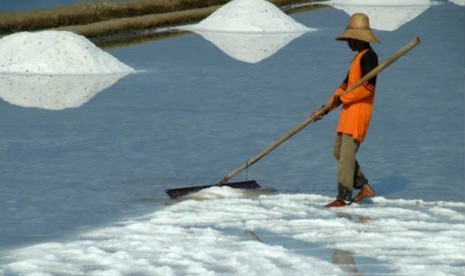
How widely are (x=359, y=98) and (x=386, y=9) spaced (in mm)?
15118

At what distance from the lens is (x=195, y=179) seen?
27.3 ft

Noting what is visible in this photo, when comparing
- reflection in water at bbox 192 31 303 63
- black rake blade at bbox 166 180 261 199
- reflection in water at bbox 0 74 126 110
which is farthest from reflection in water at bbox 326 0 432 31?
black rake blade at bbox 166 180 261 199

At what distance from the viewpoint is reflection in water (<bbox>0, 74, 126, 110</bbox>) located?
11.4 m

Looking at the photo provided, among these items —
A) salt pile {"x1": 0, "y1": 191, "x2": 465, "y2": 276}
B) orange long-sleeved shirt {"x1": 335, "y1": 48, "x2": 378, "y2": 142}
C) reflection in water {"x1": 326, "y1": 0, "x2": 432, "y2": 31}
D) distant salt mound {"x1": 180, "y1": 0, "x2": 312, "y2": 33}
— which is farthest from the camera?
reflection in water {"x1": 326, "y1": 0, "x2": 432, "y2": 31}

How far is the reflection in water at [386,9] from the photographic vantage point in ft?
65.2

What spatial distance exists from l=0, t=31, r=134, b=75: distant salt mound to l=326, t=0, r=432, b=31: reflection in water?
22.2 feet

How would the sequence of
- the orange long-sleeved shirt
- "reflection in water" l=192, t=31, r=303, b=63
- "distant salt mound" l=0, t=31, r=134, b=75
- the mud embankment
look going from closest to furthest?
the orange long-sleeved shirt → "distant salt mound" l=0, t=31, r=134, b=75 → "reflection in water" l=192, t=31, r=303, b=63 → the mud embankment

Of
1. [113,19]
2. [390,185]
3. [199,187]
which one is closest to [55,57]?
[199,187]

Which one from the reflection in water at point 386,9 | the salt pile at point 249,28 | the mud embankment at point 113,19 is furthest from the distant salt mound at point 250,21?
the reflection in water at point 386,9

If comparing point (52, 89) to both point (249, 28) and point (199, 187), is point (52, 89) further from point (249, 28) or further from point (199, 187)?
point (249, 28)

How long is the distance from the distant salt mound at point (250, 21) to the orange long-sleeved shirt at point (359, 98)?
10460 millimetres

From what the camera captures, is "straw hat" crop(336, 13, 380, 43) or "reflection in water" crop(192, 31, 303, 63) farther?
"reflection in water" crop(192, 31, 303, 63)

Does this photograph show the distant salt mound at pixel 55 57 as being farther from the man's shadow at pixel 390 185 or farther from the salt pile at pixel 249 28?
the man's shadow at pixel 390 185

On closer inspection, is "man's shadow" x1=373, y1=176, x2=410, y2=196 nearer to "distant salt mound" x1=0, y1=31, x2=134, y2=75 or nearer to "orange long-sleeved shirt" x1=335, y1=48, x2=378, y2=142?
"orange long-sleeved shirt" x1=335, y1=48, x2=378, y2=142
